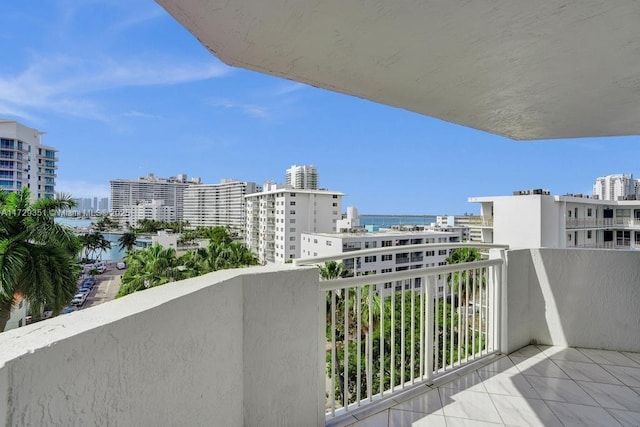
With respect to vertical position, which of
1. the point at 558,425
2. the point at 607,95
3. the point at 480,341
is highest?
the point at 607,95

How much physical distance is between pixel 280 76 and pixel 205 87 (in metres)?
35.7

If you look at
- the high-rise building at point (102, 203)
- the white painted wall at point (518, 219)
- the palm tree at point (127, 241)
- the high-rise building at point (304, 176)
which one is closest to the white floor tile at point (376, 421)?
the white painted wall at point (518, 219)

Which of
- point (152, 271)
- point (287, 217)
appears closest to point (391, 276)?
point (152, 271)

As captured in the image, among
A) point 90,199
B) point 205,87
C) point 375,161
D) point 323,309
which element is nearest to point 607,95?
point 323,309

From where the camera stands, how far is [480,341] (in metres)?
3.19

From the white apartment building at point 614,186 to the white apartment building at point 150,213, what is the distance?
297ft

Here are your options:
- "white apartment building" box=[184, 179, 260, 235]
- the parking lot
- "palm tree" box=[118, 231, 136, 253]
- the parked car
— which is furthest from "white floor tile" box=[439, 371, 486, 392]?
"white apartment building" box=[184, 179, 260, 235]

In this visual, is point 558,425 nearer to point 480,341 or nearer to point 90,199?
point 480,341

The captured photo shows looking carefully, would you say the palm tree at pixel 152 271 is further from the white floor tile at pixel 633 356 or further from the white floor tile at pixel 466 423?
the white floor tile at pixel 633 356

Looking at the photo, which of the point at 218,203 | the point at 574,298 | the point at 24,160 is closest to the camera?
the point at 574,298

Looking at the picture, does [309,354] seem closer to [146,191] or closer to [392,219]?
[392,219]

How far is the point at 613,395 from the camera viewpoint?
8.54ft

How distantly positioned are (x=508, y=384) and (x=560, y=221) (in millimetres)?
21903

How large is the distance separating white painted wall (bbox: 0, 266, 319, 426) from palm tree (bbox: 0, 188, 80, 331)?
40.7 feet
